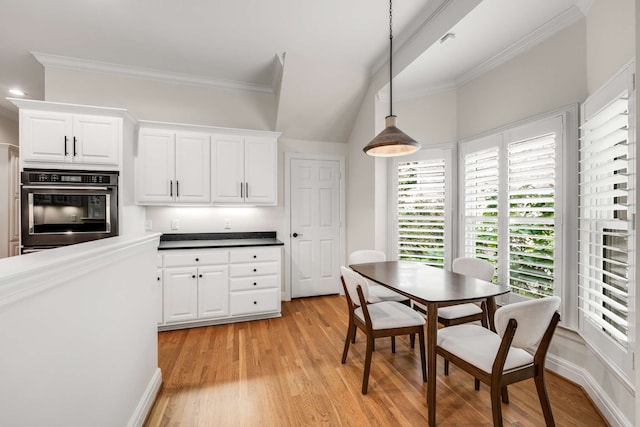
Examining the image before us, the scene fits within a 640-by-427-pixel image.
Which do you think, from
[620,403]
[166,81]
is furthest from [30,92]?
[620,403]

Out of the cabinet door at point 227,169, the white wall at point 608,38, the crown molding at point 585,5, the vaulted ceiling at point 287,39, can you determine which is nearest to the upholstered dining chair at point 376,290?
the cabinet door at point 227,169

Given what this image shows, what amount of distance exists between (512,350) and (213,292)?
2.83 meters

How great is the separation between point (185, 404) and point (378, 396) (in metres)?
1.32

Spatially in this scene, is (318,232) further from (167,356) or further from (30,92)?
(30,92)

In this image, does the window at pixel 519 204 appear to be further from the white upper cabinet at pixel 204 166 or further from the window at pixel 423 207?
the white upper cabinet at pixel 204 166

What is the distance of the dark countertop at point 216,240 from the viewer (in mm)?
3263

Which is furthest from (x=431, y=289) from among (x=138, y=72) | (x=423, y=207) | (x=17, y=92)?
(x=17, y=92)

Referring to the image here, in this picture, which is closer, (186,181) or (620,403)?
(620,403)

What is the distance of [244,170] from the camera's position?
3.62m

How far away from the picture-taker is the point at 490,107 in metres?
2.92

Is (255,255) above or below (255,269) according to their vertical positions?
above

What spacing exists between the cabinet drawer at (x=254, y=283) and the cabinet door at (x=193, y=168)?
3.48ft

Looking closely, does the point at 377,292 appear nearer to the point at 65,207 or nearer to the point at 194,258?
the point at 194,258

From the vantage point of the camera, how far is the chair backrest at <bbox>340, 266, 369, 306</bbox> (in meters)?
2.06
